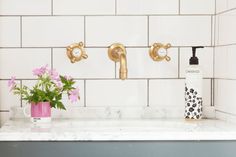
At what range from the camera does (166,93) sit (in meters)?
1.60

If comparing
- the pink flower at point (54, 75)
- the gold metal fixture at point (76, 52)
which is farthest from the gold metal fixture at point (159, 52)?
the pink flower at point (54, 75)

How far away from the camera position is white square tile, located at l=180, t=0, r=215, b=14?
1.60 m

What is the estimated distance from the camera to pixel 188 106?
4.99 ft

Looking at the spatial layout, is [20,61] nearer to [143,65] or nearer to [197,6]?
[143,65]

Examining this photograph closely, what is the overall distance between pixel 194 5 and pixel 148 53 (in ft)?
0.79

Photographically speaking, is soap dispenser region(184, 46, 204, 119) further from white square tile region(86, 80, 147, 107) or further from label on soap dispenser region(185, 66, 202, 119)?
white square tile region(86, 80, 147, 107)

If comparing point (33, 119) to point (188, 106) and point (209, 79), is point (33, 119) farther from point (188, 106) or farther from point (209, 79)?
point (209, 79)

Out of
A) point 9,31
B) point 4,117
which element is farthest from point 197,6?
point 4,117

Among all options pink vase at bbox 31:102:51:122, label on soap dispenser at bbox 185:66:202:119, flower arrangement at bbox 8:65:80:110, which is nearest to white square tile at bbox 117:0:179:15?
label on soap dispenser at bbox 185:66:202:119

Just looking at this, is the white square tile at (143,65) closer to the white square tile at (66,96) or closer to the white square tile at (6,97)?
the white square tile at (66,96)

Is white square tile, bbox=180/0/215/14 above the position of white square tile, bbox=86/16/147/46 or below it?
above

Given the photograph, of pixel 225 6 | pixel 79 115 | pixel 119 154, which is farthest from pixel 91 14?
pixel 119 154

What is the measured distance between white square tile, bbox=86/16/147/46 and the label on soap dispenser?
206 mm

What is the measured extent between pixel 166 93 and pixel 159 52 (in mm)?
155
